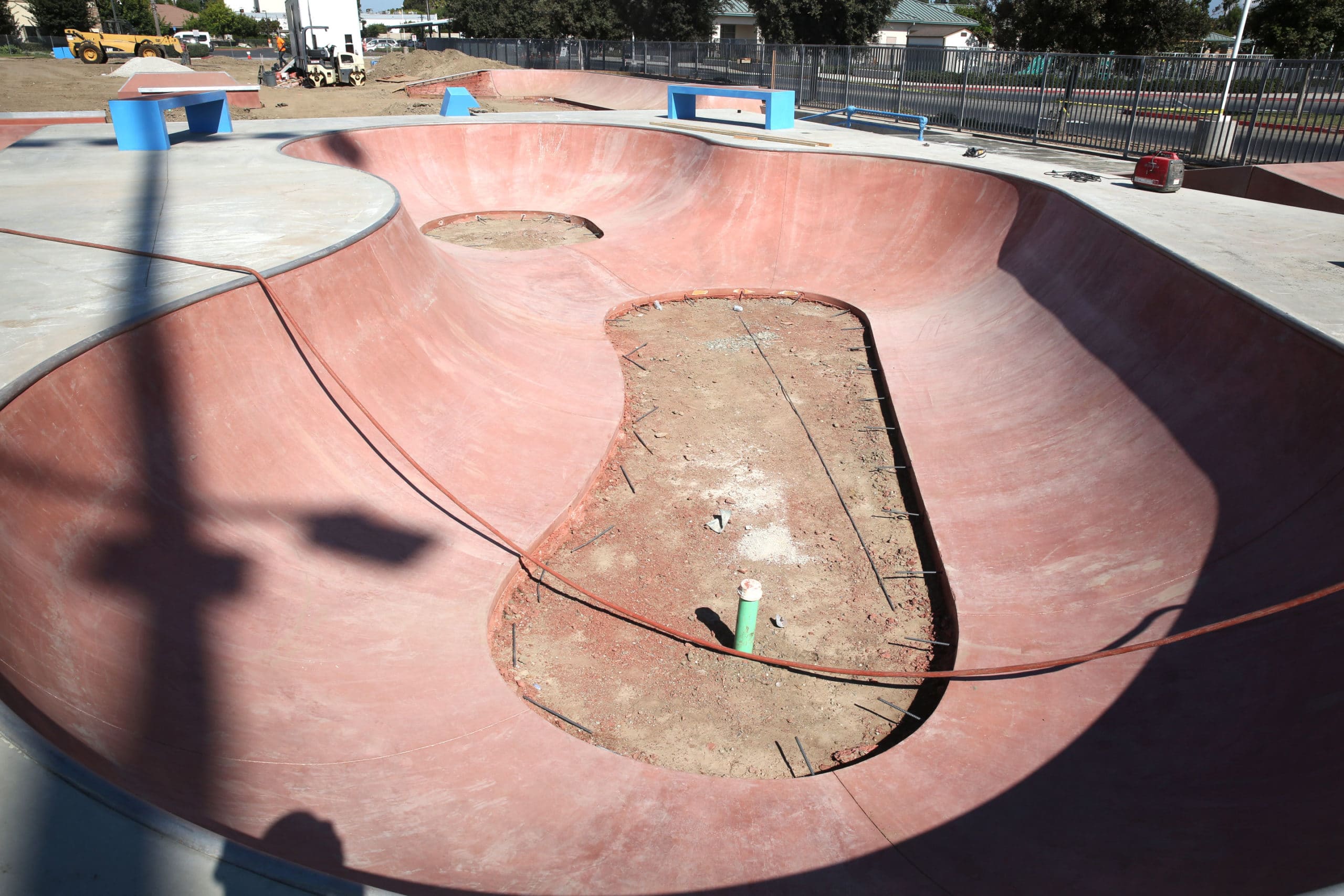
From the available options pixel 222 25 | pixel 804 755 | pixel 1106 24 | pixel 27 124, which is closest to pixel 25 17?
pixel 222 25

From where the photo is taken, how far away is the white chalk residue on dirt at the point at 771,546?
6.81m

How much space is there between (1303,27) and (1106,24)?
10637 millimetres

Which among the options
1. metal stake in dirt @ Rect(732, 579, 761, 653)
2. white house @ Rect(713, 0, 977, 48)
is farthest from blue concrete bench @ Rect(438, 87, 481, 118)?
white house @ Rect(713, 0, 977, 48)

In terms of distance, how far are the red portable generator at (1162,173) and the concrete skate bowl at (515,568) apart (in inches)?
124

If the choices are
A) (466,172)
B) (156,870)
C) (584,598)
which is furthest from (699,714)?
(466,172)

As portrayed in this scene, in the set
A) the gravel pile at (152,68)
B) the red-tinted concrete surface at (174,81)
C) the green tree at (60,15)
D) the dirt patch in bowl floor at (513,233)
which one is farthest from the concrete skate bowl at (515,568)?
the green tree at (60,15)

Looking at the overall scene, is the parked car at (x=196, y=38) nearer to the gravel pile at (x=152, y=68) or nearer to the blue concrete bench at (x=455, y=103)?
the gravel pile at (x=152, y=68)

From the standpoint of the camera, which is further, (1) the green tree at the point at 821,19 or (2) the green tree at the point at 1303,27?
(1) the green tree at the point at 821,19

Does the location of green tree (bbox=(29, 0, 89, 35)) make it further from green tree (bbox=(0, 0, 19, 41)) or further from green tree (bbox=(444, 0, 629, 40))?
green tree (bbox=(444, 0, 629, 40))

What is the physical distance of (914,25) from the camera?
5506 cm

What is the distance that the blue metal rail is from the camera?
16.6m

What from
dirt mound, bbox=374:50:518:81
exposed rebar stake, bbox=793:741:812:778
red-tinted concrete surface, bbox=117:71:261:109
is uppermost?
dirt mound, bbox=374:50:518:81

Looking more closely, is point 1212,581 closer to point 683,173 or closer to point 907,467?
point 907,467

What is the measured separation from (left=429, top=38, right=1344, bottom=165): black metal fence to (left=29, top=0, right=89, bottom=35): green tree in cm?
6334
